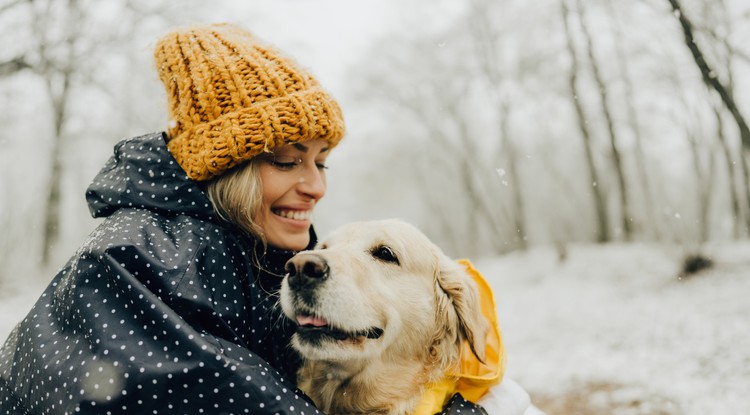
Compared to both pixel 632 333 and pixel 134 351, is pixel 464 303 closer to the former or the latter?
pixel 134 351

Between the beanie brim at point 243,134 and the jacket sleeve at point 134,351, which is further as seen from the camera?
the beanie brim at point 243,134

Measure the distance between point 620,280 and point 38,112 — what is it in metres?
15.6

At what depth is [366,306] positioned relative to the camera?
92.4 inches

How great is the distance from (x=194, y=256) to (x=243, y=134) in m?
0.56

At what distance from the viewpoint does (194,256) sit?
6.15 feet

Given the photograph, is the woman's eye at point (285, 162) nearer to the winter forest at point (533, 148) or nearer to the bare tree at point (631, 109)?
the winter forest at point (533, 148)

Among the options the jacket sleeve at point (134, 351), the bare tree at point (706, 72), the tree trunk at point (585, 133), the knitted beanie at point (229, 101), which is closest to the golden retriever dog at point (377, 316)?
the jacket sleeve at point (134, 351)

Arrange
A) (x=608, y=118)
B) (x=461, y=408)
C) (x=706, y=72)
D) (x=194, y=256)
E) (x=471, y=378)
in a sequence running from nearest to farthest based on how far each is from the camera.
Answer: (x=194, y=256), (x=461, y=408), (x=471, y=378), (x=706, y=72), (x=608, y=118)

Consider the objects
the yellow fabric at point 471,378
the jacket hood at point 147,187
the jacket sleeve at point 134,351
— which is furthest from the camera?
the yellow fabric at point 471,378

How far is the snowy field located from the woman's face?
4.58m

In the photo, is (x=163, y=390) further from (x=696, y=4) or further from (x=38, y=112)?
(x=38, y=112)

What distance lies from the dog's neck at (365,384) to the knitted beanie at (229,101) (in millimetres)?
1147

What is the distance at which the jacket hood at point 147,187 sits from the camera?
6.63 ft

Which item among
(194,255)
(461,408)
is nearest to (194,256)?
(194,255)
